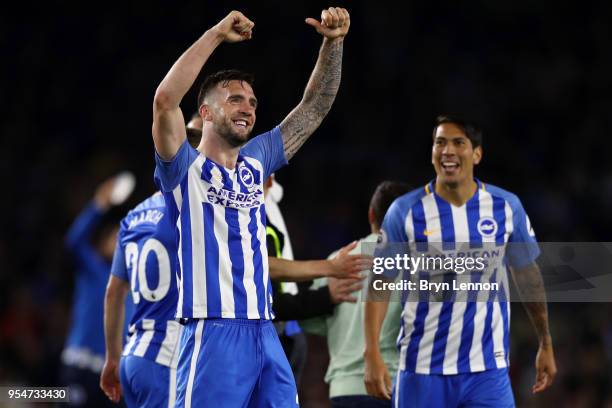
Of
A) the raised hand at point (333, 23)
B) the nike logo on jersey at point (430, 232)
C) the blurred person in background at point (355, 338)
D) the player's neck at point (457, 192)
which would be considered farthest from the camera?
the blurred person in background at point (355, 338)

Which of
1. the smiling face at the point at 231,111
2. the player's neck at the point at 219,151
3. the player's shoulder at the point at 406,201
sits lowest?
the player's shoulder at the point at 406,201

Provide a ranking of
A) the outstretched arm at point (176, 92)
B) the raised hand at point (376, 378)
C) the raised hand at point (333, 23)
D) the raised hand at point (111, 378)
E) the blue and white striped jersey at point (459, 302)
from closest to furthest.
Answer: the outstretched arm at point (176, 92)
the raised hand at point (333, 23)
the raised hand at point (376, 378)
the blue and white striped jersey at point (459, 302)
the raised hand at point (111, 378)

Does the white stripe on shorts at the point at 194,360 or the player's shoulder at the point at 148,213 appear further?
the player's shoulder at the point at 148,213

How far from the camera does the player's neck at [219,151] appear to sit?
4.43m

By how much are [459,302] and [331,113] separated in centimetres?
856

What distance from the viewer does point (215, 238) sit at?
14.0ft

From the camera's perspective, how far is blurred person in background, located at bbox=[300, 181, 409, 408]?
559 centimetres

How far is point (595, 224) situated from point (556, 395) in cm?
260

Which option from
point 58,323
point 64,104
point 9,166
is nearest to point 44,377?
point 58,323

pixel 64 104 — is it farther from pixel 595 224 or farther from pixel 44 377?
pixel 595 224

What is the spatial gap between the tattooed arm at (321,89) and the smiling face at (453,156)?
2.73 ft

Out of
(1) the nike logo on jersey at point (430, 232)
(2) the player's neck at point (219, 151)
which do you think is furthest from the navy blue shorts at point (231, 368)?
(1) the nike logo on jersey at point (430, 232)

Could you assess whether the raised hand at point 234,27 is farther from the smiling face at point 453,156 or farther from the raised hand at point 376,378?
the raised hand at point 376,378

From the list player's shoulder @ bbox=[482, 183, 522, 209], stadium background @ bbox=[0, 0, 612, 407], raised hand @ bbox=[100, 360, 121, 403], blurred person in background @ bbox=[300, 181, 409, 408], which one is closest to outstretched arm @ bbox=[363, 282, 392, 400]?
blurred person in background @ bbox=[300, 181, 409, 408]
